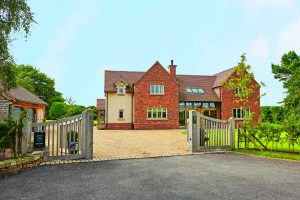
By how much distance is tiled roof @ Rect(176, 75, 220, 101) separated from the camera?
36125mm

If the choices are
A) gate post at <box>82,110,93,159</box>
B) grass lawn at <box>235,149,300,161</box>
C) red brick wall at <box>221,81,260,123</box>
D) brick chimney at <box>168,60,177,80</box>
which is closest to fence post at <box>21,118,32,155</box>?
gate post at <box>82,110,93,159</box>

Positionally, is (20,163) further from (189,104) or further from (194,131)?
(189,104)

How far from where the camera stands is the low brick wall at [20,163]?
26.6ft

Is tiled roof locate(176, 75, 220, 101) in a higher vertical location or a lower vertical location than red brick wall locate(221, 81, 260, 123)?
higher

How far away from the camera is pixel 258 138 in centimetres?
1352

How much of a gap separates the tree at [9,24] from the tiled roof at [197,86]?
2501 cm

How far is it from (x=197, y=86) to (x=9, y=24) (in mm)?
29855

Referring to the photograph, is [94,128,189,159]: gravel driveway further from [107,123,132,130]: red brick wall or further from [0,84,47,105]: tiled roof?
[107,123,132,130]: red brick wall

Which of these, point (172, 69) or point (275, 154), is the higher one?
point (172, 69)

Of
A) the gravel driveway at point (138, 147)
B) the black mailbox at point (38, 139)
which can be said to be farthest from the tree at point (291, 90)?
the black mailbox at point (38, 139)

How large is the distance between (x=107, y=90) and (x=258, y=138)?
2313cm

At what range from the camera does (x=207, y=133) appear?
13.9 metres

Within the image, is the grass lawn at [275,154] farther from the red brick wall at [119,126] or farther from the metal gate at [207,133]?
the red brick wall at [119,126]

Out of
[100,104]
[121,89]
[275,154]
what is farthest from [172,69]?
[275,154]
